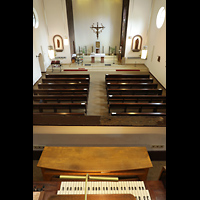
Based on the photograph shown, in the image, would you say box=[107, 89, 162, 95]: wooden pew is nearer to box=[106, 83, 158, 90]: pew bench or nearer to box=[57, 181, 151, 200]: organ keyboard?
box=[106, 83, 158, 90]: pew bench

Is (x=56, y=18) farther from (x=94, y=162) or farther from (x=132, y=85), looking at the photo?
(x=94, y=162)

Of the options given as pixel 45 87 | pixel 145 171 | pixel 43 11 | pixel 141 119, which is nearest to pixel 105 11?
pixel 43 11

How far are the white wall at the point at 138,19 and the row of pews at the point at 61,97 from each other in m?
5.59

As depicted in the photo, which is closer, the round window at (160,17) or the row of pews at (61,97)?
the row of pews at (61,97)

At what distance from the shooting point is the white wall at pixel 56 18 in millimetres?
9336

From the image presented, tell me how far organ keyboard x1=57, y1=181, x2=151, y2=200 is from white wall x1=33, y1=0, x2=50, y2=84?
6849 mm

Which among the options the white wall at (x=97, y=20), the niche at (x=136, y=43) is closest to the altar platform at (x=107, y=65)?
the niche at (x=136, y=43)

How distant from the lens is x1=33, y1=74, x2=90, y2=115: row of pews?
15.3 feet

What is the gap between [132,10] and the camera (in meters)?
9.49

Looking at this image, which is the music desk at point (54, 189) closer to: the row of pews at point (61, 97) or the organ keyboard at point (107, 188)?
the organ keyboard at point (107, 188)

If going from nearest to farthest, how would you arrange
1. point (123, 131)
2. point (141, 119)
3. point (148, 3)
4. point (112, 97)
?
point (123, 131) → point (141, 119) → point (112, 97) → point (148, 3)

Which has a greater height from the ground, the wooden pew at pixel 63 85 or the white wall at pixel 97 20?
the white wall at pixel 97 20
